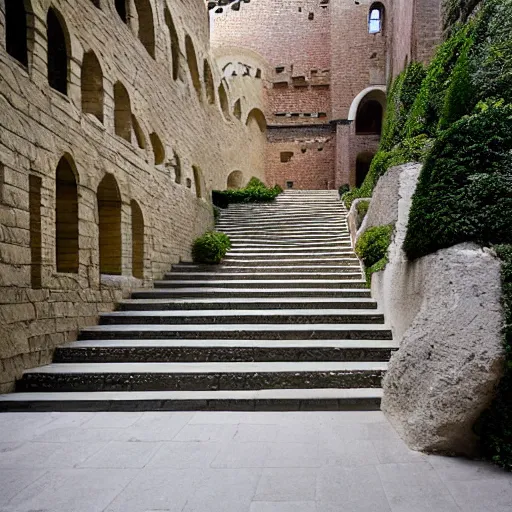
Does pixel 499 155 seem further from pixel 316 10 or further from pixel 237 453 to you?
pixel 316 10

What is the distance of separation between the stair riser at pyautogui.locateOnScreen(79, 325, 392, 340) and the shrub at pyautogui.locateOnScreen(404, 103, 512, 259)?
1.47m

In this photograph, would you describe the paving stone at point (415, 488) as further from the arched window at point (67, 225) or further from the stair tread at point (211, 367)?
the arched window at point (67, 225)

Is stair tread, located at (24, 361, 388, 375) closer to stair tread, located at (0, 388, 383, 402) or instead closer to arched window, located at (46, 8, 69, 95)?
stair tread, located at (0, 388, 383, 402)

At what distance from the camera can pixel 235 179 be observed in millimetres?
18953

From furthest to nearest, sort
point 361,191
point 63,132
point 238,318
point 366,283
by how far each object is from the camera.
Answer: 1. point 361,191
2. point 366,283
3. point 238,318
4. point 63,132

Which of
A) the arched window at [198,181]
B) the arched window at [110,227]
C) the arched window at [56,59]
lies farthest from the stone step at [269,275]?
the arched window at [198,181]

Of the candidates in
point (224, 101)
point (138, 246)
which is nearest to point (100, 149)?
point (138, 246)

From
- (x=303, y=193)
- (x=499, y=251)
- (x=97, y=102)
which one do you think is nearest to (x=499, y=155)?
(x=499, y=251)

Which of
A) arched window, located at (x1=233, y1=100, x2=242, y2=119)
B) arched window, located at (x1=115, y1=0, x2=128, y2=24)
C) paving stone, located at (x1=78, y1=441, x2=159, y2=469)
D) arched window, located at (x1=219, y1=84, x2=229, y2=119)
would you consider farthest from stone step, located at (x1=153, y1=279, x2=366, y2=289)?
arched window, located at (x1=233, y1=100, x2=242, y2=119)

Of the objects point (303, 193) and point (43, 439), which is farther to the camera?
point (303, 193)

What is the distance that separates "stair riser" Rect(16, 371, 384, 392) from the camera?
4.38 metres

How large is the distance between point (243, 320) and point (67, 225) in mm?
2927

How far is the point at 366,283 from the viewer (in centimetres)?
703

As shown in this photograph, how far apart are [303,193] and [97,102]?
11.0 meters
